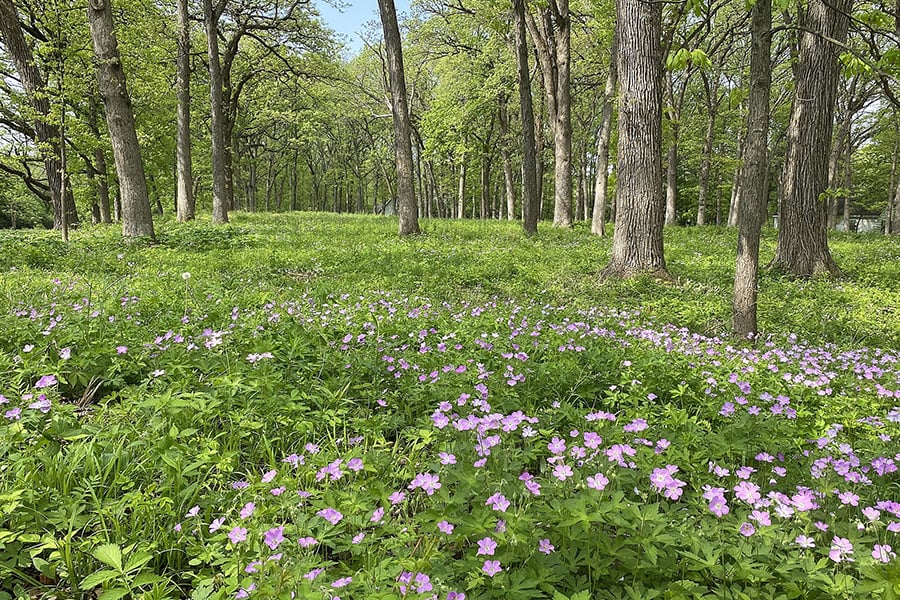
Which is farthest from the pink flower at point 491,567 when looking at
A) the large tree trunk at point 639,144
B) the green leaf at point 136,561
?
the large tree trunk at point 639,144

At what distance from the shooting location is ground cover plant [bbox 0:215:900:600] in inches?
62.6

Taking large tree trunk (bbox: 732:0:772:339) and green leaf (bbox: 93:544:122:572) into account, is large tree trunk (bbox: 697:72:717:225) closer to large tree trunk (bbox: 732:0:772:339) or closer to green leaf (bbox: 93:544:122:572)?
large tree trunk (bbox: 732:0:772:339)

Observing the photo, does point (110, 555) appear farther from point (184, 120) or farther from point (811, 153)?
point (184, 120)

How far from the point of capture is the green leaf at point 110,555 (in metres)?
1.47

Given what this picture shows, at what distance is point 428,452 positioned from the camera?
8.40 ft

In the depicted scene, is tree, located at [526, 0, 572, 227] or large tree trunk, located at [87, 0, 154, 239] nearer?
large tree trunk, located at [87, 0, 154, 239]

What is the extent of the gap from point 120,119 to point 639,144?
9.53 metres

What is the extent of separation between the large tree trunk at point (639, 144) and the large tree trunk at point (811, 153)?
2818 mm

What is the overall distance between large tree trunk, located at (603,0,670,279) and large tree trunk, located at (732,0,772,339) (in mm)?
2684

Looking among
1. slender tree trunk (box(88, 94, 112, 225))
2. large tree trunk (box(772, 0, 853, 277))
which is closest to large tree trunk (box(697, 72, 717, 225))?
large tree trunk (box(772, 0, 853, 277))

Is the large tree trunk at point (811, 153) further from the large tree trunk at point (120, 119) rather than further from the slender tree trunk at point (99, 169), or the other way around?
the slender tree trunk at point (99, 169)

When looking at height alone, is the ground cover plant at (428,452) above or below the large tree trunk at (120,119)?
below

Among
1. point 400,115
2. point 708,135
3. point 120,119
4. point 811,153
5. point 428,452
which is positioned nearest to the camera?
point 428,452

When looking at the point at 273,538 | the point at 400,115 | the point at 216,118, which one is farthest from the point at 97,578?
the point at 216,118
